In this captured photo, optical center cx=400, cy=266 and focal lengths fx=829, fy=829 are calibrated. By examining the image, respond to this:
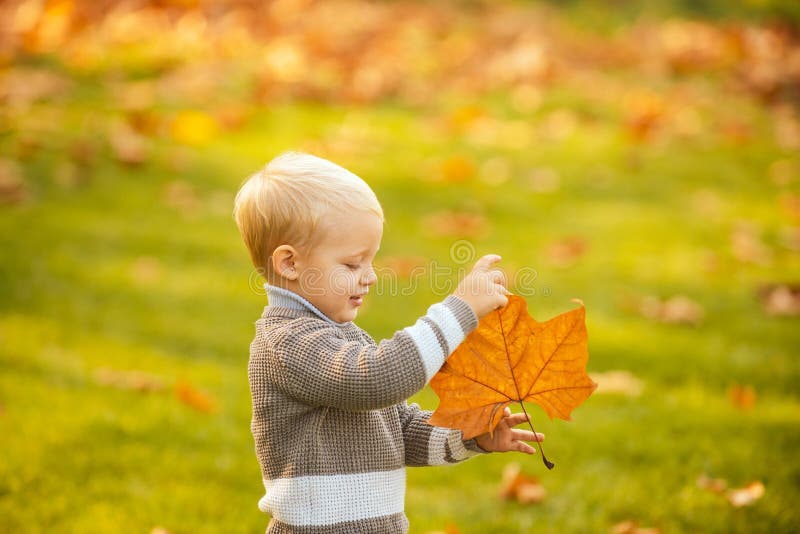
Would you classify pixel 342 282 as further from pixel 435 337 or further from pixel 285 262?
pixel 435 337

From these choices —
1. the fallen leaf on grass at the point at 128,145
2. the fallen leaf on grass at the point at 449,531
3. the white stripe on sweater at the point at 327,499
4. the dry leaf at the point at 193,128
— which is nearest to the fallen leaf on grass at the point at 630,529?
the fallen leaf on grass at the point at 449,531

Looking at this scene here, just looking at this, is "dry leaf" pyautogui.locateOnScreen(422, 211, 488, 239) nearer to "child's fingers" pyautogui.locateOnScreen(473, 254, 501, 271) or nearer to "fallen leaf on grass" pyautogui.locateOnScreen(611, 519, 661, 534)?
"fallen leaf on grass" pyautogui.locateOnScreen(611, 519, 661, 534)

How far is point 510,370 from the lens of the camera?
2.00 meters

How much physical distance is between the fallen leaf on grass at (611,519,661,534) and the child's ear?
1.54 metres

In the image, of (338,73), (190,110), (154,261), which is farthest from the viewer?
(338,73)

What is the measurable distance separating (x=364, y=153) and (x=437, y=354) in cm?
519

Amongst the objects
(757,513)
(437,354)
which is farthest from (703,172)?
(437,354)

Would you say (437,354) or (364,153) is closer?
(437,354)

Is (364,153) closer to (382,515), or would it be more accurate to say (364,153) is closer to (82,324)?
(82,324)

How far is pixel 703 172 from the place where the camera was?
6.86 metres

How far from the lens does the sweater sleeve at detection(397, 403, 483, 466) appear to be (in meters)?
2.14

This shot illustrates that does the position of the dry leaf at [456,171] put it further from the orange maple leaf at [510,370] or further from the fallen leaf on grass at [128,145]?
the orange maple leaf at [510,370]

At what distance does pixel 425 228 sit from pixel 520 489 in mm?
2918

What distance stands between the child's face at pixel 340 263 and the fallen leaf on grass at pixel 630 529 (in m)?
1.40
